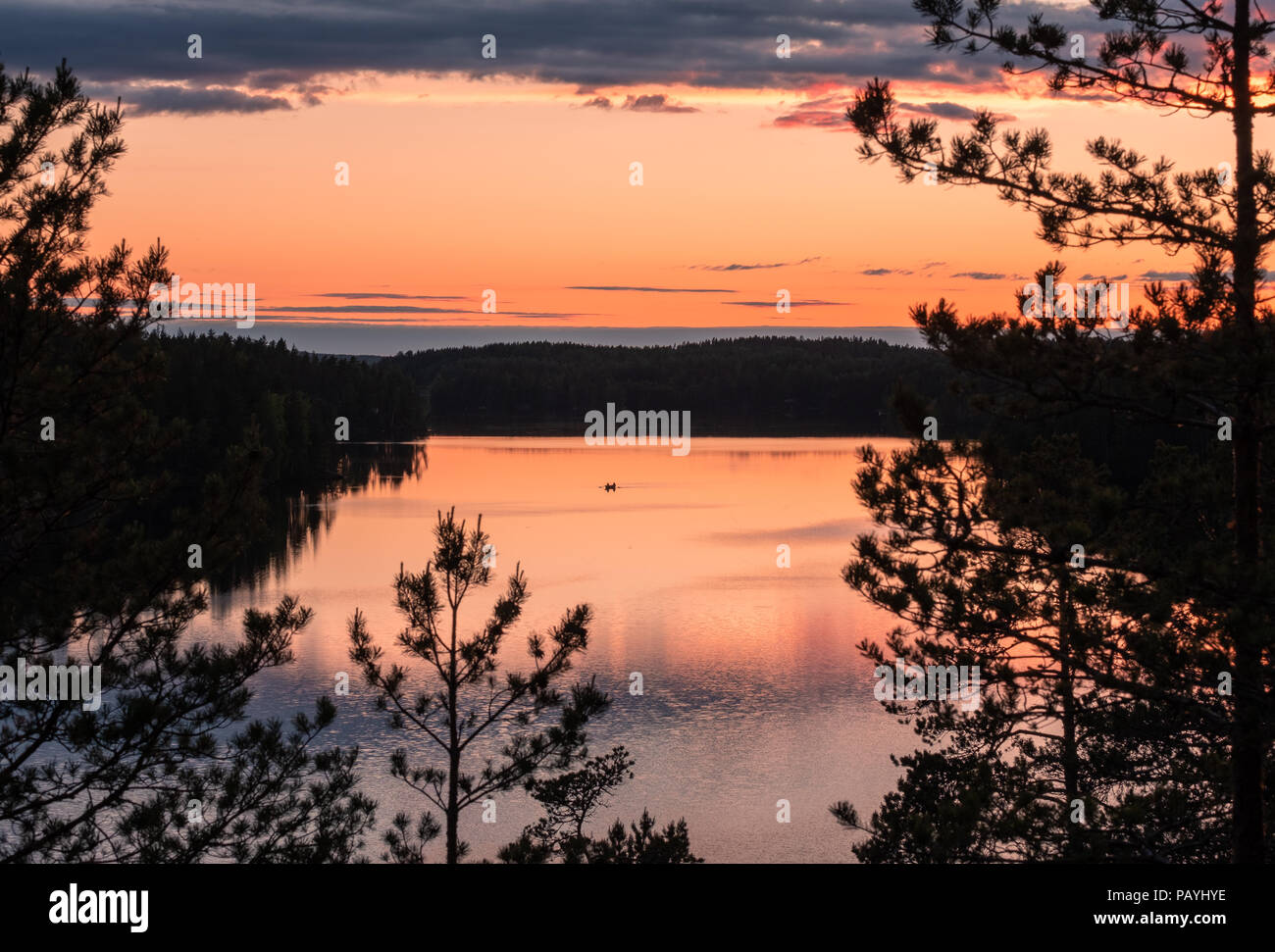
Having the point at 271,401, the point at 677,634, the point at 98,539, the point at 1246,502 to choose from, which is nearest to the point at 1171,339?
the point at 1246,502

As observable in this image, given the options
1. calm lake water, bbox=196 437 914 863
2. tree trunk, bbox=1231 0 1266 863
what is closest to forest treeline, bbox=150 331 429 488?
calm lake water, bbox=196 437 914 863

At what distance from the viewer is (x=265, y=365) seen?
11538 cm

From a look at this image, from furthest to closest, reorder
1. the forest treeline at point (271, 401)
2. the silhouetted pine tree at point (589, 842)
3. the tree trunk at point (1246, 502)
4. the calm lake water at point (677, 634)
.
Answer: the forest treeline at point (271, 401), the calm lake water at point (677, 634), the silhouetted pine tree at point (589, 842), the tree trunk at point (1246, 502)

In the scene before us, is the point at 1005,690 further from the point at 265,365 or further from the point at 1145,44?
the point at 265,365

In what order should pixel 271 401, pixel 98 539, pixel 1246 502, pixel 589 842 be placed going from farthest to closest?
pixel 271 401 < pixel 589 842 < pixel 98 539 < pixel 1246 502

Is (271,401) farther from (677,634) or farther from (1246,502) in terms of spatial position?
(1246,502)

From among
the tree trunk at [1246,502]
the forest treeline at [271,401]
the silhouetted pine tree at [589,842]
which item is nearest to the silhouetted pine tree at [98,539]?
the silhouetted pine tree at [589,842]

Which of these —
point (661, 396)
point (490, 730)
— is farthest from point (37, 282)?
point (661, 396)

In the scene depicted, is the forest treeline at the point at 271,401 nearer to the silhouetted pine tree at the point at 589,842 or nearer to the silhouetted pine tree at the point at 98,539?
Result: the silhouetted pine tree at the point at 589,842

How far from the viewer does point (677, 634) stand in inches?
1649

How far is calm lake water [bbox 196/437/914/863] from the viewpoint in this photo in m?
26.7

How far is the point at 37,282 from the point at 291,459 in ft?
280

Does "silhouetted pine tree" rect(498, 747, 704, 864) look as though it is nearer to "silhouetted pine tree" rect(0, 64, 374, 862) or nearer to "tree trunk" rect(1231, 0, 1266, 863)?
"silhouetted pine tree" rect(0, 64, 374, 862)

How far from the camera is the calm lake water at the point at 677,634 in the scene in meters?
26.7
